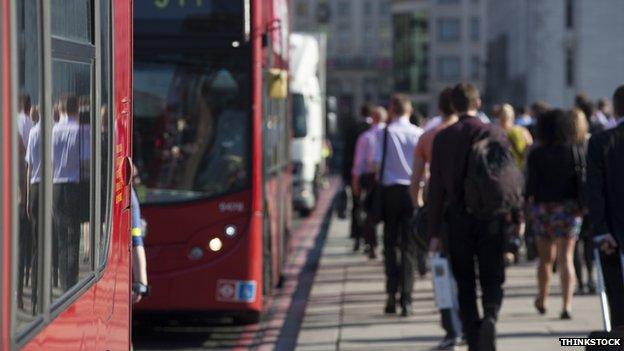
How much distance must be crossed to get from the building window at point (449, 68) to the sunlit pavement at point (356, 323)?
127m

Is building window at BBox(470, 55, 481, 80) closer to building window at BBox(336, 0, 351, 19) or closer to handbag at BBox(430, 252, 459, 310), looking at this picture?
building window at BBox(336, 0, 351, 19)

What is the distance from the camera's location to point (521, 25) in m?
94.9

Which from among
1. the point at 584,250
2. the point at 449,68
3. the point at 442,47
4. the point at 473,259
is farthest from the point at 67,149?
the point at 449,68

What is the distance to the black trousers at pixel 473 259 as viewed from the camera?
943cm

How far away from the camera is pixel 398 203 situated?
42.1 ft

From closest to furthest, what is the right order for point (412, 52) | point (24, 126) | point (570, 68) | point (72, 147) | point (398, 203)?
point (24, 126) → point (72, 147) → point (398, 203) → point (570, 68) → point (412, 52)

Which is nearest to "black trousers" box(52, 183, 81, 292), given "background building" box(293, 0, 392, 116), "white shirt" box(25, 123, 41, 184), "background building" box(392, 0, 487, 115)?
"white shirt" box(25, 123, 41, 184)

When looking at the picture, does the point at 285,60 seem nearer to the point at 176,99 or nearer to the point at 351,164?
the point at 176,99

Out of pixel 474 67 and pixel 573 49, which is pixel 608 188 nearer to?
pixel 573 49

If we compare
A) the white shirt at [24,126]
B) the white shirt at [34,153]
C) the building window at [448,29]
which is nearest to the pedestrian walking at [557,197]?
the white shirt at [34,153]

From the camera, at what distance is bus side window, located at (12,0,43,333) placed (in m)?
Answer: 3.67

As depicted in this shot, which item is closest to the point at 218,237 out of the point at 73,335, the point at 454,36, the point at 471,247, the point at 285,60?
the point at 471,247

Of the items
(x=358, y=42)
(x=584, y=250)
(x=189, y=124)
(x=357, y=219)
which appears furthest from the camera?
(x=358, y=42)

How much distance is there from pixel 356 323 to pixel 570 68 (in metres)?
77.2
